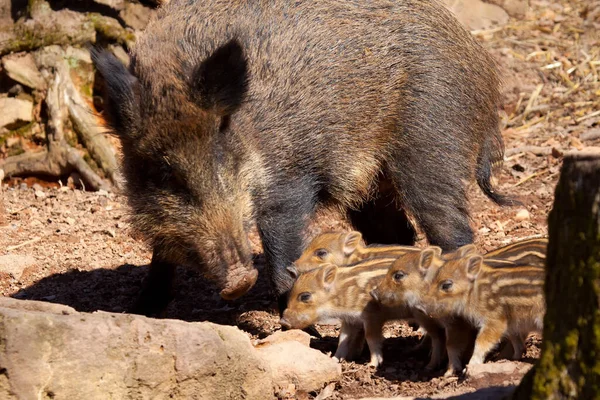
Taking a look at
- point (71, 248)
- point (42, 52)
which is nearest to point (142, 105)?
point (71, 248)

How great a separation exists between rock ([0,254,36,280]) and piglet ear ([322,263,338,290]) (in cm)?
244

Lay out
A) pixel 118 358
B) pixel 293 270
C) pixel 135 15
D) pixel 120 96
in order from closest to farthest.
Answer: pixel 118 358, pixel 120 96, pixel 293 270, pixel 135 15

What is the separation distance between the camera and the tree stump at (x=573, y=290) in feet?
8.07

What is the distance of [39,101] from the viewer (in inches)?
302

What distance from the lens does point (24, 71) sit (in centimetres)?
767

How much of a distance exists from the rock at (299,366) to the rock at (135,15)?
465 cm

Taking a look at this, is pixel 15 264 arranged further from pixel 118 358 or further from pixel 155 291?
pixel 118 358

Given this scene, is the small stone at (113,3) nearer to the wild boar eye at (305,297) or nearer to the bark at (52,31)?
the bark at (52,31)

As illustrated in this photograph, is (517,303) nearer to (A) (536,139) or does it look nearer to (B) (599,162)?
(B) (599,162)

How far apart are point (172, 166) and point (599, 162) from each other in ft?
8.89

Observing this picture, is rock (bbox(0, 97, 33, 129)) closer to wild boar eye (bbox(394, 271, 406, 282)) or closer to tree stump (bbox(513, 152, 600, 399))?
wild boar eye (bbox(394, 271, 406, 282))

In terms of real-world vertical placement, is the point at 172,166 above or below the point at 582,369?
above

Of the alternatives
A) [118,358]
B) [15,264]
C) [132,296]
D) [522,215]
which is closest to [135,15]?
[15,264]

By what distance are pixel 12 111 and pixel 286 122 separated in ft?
11.3
